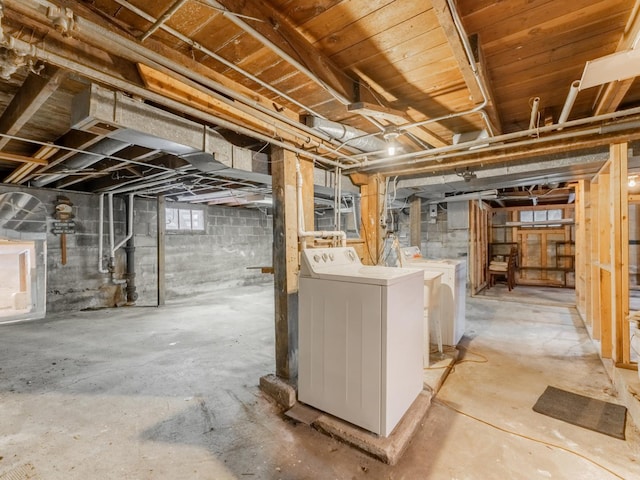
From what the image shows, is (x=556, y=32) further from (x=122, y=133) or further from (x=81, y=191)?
(x=81, y=191)

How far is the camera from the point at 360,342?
172 cm

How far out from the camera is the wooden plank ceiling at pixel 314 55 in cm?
112

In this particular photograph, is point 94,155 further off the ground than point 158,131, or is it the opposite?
point 94,155

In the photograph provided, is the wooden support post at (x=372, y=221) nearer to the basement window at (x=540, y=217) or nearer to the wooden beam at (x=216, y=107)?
the wooden beam at (x=216, y=107)

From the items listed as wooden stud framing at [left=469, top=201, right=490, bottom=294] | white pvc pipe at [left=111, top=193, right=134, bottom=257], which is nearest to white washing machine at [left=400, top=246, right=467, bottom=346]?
wooden stud framing at [left=469, top=201, right=490, bottom=294]

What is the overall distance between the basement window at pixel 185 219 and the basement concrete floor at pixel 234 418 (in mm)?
2833

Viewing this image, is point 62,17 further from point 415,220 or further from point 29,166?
point 415,220

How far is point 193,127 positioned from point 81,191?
4.20m

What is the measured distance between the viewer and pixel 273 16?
1.19 meters

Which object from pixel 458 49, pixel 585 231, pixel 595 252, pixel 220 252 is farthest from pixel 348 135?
pixel 220 252

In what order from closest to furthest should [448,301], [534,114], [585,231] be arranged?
[534,114], [448,301], [585,231]

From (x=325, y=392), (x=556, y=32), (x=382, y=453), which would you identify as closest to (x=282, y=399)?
(x=325, y=392)

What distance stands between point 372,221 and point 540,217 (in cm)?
649

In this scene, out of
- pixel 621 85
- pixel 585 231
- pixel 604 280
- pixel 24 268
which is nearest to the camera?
pixel 621 85
